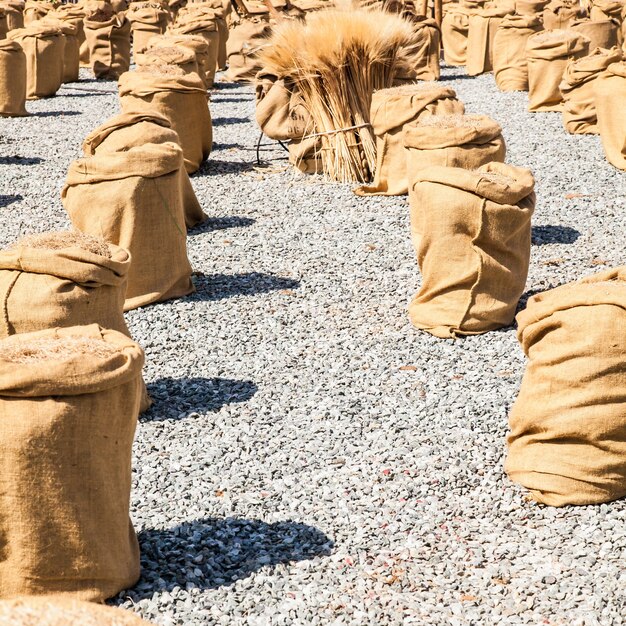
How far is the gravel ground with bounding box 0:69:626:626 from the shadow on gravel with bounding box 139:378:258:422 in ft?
0.04

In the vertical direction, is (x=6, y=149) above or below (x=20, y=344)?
below

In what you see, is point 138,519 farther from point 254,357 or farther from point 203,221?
point 203,221

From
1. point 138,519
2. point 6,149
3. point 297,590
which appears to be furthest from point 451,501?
point 6,149

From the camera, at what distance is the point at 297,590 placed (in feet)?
9.48

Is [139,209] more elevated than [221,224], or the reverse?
[139,209]

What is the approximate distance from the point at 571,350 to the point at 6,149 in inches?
291

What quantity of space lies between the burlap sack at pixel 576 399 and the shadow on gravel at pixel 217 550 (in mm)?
779

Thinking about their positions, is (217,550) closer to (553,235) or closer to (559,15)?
(553,235)

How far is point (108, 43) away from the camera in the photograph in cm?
1370

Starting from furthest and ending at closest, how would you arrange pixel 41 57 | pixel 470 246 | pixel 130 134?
pixel 41 57 → pixel 130 134 → pixel 470 246

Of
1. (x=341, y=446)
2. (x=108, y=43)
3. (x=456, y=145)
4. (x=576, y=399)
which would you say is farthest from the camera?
(x=108, y=43)

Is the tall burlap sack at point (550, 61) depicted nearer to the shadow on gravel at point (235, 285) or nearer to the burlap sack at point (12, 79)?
the burlap sack at point (12, 79)

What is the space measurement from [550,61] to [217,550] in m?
8.15

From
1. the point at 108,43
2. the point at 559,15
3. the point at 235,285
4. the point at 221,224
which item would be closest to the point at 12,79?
the point at 108,43
